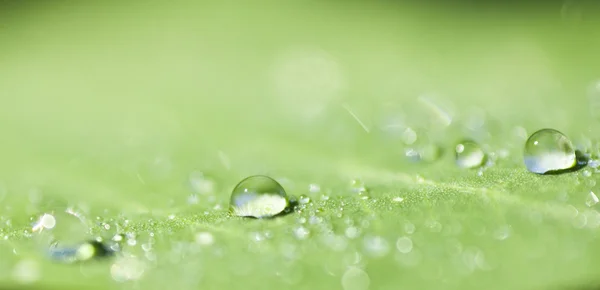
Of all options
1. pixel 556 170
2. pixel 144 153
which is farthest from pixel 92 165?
pixel 556 170

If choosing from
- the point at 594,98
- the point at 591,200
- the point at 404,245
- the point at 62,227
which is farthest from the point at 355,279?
the point at 594,98

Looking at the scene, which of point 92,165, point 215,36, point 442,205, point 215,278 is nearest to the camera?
point 215,278

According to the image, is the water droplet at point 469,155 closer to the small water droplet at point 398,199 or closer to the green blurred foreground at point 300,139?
the green blurred foreground at point 300,139

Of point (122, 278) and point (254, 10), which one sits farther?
point (254, 10)

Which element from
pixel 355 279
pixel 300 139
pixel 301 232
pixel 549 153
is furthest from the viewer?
pixel 300 139

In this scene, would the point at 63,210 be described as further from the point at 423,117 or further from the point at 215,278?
the point at 423,117

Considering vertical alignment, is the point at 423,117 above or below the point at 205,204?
above

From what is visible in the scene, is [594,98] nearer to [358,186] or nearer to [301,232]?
[358,186]
